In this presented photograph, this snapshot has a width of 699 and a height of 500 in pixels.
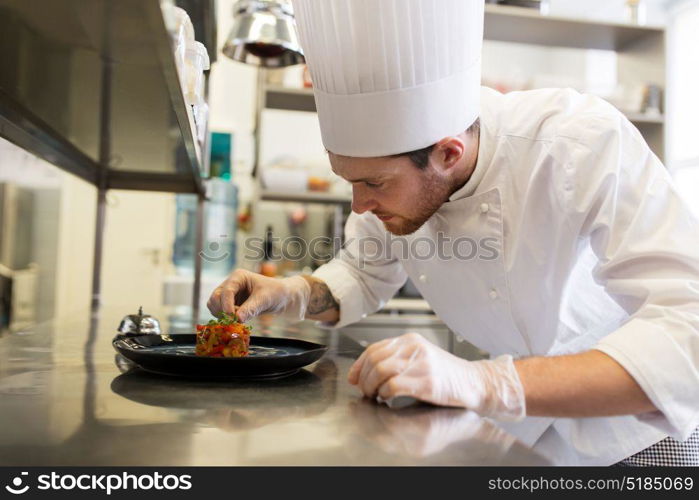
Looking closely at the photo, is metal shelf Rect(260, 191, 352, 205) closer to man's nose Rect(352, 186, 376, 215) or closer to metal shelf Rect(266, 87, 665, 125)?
metal shelf Rect(266, 87, 665, 125)

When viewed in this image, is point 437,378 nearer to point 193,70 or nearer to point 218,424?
point 218,424

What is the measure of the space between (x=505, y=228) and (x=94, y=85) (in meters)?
0.86

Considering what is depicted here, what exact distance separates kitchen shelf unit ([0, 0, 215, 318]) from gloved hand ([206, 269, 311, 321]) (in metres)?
0.32

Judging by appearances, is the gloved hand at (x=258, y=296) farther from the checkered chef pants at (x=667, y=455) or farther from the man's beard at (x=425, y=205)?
the checkered chef pants at (x=667, y=455)

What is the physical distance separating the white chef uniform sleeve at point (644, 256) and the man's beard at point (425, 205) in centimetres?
26

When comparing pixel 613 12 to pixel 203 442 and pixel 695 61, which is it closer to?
pixel 695 61

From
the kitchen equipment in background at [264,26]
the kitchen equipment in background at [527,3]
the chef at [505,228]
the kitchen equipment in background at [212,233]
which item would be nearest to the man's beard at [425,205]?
the chef at [505,228]

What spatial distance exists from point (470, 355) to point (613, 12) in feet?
10.5

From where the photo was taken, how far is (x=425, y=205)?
1.30 m

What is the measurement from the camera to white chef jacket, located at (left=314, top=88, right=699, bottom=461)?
90cm

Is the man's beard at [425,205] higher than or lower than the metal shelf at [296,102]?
lower

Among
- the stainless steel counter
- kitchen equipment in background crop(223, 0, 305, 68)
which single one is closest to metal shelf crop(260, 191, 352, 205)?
kitchen equipment in background crop(223, 0, 305, 68)

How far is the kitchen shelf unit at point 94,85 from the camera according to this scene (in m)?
0.84
